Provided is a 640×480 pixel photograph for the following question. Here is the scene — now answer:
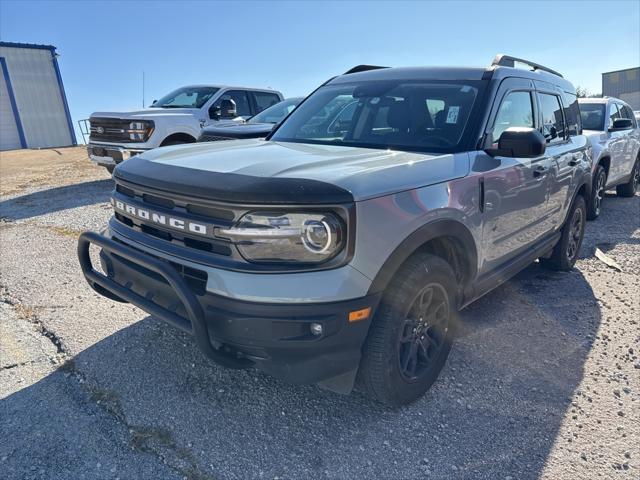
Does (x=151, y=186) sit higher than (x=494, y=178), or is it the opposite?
(x=151, y=186)

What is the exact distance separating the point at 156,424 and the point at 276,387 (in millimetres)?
718

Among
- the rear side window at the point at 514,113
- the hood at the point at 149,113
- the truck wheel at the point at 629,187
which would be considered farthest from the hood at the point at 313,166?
the truck wheel at the point at 629,187

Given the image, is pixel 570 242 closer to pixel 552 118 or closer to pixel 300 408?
pixel 552 118

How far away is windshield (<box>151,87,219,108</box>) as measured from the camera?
32.0 ft

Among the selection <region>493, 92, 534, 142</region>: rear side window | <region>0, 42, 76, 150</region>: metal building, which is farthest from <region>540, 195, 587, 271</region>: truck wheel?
<region>0, 42, 76, 150</region>: metal building

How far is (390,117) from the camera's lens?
3.49 meters

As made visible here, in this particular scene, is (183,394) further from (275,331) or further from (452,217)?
(452,217)

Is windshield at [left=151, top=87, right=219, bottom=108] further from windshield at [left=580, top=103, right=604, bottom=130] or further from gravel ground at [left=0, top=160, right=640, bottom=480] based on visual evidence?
windshield at [left=580, top=103, right=604, bottom=130]

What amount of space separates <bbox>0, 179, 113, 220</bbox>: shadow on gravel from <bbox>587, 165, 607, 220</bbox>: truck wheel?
795 centimetres

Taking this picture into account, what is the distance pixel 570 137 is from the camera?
4.83 m

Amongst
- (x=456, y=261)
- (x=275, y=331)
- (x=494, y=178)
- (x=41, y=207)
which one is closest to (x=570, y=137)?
(x=494, y=178)

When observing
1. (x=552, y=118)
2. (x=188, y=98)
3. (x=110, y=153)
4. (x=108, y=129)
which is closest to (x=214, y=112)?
(x=188, y=98)

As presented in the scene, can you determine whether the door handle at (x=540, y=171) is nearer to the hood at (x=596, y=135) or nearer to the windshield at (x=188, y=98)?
the hood at (x=596, y=135)

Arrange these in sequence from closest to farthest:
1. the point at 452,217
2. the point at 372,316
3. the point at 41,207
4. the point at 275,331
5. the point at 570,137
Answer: the point at 275,331 < the point at 372,316 < the point at 452,217 < the point at 570,137 < the point at 41,207
